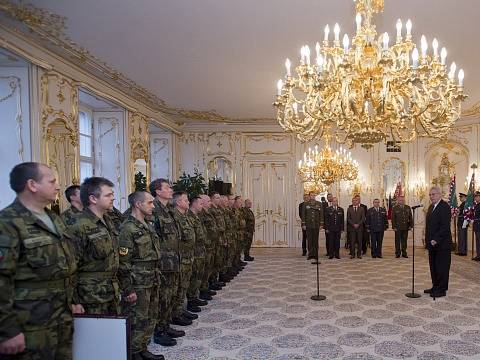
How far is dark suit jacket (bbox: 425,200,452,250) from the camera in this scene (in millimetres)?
5277

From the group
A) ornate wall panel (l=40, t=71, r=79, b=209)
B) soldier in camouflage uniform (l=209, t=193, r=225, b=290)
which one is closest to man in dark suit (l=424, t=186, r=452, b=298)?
soldier in camouflage uniform (l=209, t=193, r=225, b=290)

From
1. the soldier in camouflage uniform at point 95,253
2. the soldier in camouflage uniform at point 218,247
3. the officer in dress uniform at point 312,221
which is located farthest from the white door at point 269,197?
the soldier in camouflage uniform at point 95,253

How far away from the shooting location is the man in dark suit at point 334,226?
29.2 ft

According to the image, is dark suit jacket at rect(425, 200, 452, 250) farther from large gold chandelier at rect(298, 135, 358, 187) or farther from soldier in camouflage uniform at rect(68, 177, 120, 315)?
soldier in camouflage uniform at rect(68, 177, 120, 315)

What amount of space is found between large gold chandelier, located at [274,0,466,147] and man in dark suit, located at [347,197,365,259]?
17.7ft

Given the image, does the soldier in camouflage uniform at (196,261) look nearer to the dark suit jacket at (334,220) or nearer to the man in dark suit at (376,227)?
the dark suit jacket at (334,220)

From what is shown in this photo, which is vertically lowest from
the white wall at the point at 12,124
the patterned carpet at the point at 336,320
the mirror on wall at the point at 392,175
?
the patterned carpet at the point at 336,320

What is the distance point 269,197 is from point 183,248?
281 inches

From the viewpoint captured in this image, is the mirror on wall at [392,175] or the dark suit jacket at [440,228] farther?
the mirror on wall at [392,175]

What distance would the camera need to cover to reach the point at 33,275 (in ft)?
6.57

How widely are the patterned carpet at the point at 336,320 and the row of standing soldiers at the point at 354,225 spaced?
1.88 metres

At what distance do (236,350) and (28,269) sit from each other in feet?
7.48

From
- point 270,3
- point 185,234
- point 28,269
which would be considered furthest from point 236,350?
point 270,3

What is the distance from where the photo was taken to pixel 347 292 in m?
5.62
